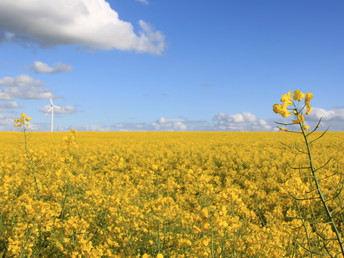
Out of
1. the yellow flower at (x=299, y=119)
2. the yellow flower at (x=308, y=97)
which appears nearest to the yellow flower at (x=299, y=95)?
the yellow flower at (x=308, y=97)

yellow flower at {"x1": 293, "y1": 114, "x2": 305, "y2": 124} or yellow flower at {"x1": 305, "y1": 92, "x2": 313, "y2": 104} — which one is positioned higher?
yellow flower at {"x1": 305, "y1": 92, "x2": 313, "y2": 104}

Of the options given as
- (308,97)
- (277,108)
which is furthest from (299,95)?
(277,108)

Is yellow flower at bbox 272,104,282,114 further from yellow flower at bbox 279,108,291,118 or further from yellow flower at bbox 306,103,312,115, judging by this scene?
yellow flower at bbox 306,103,312,115

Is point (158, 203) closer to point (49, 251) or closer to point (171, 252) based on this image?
point (171, 252)

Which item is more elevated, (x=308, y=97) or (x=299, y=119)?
(x=308, y=97)

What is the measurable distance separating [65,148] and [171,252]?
10.7 ft

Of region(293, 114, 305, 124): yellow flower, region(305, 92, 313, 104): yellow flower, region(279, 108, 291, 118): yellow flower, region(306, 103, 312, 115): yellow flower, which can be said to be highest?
region(305, 92, 313, 104): yellow flower

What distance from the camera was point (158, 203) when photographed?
9.42 ft

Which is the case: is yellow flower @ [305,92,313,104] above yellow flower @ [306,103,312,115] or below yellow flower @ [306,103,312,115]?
above

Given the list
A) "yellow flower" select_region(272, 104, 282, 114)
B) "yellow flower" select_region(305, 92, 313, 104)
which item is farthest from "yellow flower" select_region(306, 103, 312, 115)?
"yellow flower" select_region(272, 104, 282, 114)

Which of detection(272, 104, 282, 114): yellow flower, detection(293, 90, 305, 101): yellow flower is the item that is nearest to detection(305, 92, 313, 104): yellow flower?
detection(293, 90, 305, 101): yellow flower

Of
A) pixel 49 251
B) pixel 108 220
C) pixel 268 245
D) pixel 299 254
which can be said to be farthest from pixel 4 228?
pixel 299 254

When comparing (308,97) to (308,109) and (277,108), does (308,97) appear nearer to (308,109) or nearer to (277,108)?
(308,109)

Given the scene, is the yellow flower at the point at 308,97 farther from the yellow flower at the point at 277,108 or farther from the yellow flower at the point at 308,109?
the yellow flower at the point at 277,108
